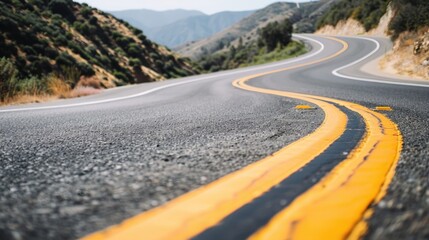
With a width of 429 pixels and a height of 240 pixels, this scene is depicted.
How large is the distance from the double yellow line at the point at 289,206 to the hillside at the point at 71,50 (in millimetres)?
7236

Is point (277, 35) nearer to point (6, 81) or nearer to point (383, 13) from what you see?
point (383, 13)

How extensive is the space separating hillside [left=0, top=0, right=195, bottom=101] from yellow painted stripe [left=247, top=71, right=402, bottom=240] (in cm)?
748

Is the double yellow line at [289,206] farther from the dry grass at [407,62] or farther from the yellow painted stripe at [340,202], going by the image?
the dry grass at [407,62]

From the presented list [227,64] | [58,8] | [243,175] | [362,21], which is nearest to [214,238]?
[243,175]

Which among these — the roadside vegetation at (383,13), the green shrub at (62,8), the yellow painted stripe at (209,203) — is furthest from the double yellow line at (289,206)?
the green shrub at (62,8)

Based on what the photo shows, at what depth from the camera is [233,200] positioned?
1.05 metres

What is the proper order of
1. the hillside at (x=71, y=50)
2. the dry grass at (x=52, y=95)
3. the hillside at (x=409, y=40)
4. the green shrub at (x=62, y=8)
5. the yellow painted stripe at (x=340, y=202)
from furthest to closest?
the green shrub at (x=62, y=8)
the hillside at (x=71, y=50)
the hillside at (x=409, y=40)
the dry grass at (x=52, y=95)
the yellow painted stripe at (x=340, y=202)

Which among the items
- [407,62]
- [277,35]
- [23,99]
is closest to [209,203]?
[23,99]

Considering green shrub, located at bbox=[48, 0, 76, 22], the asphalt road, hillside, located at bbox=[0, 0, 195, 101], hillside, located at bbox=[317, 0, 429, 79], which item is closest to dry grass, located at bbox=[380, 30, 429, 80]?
hillside, located at bbox=[317, 0, 429, 79]

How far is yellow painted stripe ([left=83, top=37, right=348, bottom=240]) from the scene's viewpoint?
857 millimetres

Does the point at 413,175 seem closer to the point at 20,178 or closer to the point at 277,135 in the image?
the point at 277,135

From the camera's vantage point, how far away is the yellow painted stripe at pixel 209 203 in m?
0.86

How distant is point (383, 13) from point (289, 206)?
42.8 metres

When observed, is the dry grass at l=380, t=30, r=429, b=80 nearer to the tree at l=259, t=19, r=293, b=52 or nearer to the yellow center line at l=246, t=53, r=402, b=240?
the yellow center line at l=246, t=53, r=402, b=240
